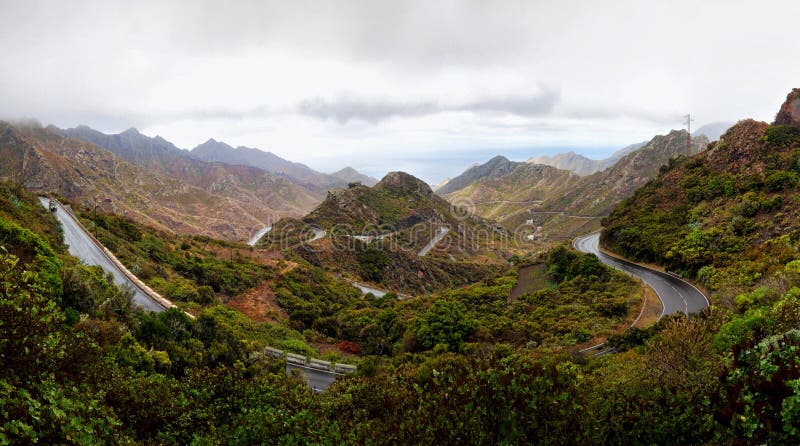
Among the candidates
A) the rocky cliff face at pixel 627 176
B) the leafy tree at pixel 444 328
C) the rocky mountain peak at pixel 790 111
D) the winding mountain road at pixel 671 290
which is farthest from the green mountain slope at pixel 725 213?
the rocky cliff face at pixel 627 176

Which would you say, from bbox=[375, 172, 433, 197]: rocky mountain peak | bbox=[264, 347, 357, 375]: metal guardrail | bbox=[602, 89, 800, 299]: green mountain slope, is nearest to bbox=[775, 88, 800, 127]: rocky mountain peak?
bbox=[602, 89, 800, 299]: green mountain slope

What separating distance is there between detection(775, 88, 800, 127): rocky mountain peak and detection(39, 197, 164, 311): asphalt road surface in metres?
65.3

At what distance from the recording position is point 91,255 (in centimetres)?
3453

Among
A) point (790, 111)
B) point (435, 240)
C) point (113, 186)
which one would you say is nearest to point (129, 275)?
point (790, 111)

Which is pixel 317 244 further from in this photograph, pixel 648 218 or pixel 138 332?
pixel 138 332

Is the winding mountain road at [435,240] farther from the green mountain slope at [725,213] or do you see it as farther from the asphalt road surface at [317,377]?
the asphalt road surface at [317,377]

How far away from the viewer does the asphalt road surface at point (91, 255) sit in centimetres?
2773

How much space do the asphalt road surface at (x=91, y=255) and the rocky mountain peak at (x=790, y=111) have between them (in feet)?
214

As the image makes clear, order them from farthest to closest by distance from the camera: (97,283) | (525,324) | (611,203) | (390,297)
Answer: (611,203) → (390,297) → (525,324) → (97,283)

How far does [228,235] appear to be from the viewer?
16525cm

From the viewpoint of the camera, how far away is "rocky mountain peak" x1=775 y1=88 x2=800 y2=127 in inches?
1777

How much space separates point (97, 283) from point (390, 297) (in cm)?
3456

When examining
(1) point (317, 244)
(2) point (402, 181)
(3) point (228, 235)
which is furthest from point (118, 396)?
(3) point (228, 235)

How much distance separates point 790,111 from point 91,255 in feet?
242
